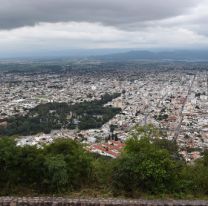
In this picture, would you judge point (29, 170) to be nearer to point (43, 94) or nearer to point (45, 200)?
point (45, 200)

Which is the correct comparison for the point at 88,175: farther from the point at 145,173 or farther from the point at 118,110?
the point at 118,110

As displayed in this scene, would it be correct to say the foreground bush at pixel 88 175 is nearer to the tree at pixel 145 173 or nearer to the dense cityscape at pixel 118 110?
the tree at pixel 145 173

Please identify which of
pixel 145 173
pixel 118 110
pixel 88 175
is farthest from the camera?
pixel 118 110

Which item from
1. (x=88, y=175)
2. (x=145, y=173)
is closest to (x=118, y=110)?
(x=88, y=175)

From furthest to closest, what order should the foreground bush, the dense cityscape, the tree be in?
1. the dense cityscape
2. the tree
3. the foreground bush

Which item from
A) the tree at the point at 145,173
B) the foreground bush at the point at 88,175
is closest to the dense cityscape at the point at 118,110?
the foreground bush at the point at 88,175

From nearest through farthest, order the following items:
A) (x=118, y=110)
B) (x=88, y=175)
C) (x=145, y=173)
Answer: (x=145, y=173)
(x=88, y=175)
(x=118, y=110)

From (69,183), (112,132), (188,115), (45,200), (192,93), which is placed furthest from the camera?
(192,93)

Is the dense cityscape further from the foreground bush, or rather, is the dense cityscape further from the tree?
the tree

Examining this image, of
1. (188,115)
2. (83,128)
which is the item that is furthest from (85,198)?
(188,115)

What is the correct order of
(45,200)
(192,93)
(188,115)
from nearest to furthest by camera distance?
(45,200) < (188,115) < (192,93)

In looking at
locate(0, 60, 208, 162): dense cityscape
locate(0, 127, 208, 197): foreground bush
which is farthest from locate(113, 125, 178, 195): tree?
locate(0, 60, 208, 162): dense cityscape
